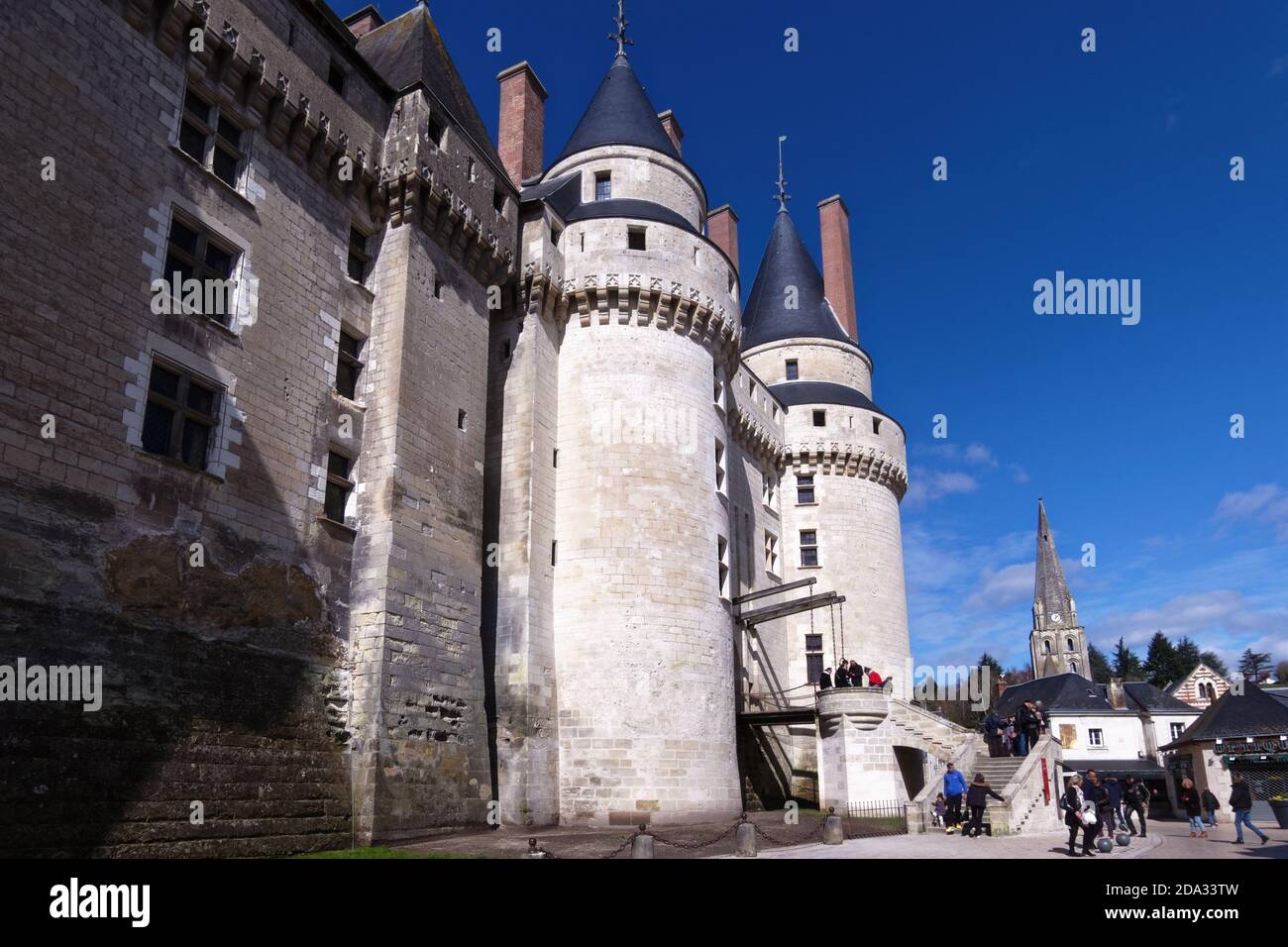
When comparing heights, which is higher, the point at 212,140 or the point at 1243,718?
the point at 212,140

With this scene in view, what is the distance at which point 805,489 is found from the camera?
112 ft

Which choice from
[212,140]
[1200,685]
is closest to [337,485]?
[212,140]

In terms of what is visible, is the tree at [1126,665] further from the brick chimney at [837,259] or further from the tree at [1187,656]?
the brick chimney at [837,259]

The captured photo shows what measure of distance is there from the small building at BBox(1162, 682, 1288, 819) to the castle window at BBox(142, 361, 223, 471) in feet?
98.0

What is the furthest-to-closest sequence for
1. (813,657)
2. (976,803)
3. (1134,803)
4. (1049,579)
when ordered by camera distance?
(1049,579)
(813,657)
(1134,803)
(976,803)

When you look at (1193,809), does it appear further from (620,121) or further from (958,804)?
(620,121)

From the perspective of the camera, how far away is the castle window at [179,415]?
1319 cm

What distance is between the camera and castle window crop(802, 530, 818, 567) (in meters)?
33.2

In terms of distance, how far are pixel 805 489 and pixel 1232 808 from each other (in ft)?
55.4

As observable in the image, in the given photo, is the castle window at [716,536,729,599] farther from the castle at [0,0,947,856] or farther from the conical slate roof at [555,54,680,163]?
the conical slate roof at [555,54,680,163]

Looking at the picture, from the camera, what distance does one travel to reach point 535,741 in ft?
62.6

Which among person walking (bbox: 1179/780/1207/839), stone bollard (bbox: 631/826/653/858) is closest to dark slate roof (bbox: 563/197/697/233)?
stone bollard (bbox: 631/826/653/858)
